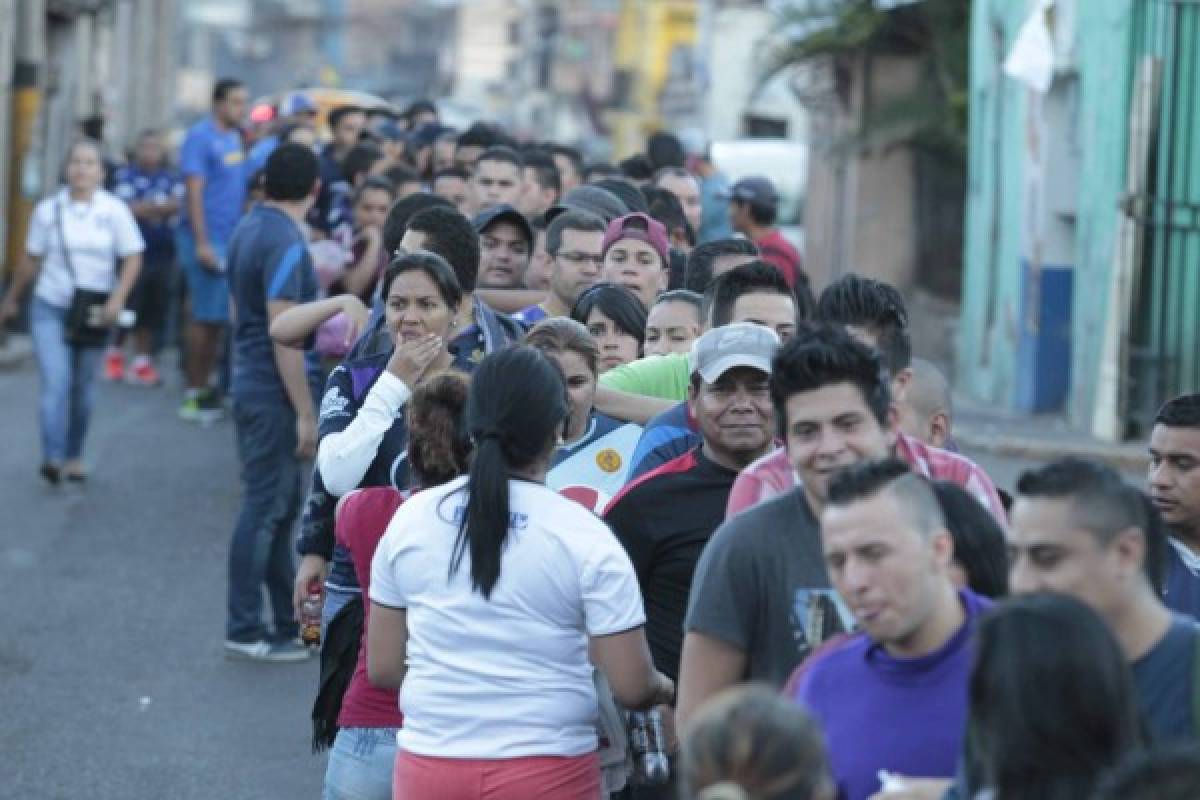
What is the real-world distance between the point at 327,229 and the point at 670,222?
2.73 meters

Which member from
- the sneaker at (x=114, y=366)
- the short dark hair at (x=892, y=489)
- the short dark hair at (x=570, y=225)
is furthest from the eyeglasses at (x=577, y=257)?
the sneaker at (x=114, y=366)

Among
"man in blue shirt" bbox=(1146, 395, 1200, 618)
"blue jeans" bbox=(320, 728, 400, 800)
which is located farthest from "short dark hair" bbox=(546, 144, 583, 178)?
"blue jeans" bbox=(320, 728, 400, 800)

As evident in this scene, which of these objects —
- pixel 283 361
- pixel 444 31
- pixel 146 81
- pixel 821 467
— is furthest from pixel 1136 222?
pixel 444 31

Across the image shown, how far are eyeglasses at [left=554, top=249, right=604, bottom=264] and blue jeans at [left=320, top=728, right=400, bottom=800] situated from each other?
3525 mm

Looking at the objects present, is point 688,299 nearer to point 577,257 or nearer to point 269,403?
point 577,257

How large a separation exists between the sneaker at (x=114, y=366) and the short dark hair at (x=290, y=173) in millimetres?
10361

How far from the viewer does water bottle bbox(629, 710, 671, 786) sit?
18.7ft

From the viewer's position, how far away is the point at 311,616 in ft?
23.8

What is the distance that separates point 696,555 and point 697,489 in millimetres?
152

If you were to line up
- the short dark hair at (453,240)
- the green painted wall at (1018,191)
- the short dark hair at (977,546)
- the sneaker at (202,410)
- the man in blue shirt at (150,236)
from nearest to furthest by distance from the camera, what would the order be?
the short dark hair at (977,546)
the short dark hair at (453,240)
the sneaker at (202,410)
the green painted wall at (1018,191)
the man in blue shirt at (150,236)

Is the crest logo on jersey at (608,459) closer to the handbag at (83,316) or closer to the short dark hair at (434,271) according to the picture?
the short dark hair at (434,271)

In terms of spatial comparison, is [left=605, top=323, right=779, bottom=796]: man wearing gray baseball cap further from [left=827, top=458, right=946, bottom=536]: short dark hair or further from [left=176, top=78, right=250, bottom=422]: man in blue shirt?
[left=176, top=78, right=250, bottom=422]: man in blue shirt

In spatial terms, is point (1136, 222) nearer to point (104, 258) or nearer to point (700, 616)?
point (104, 258)

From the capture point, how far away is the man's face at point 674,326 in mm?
7789
